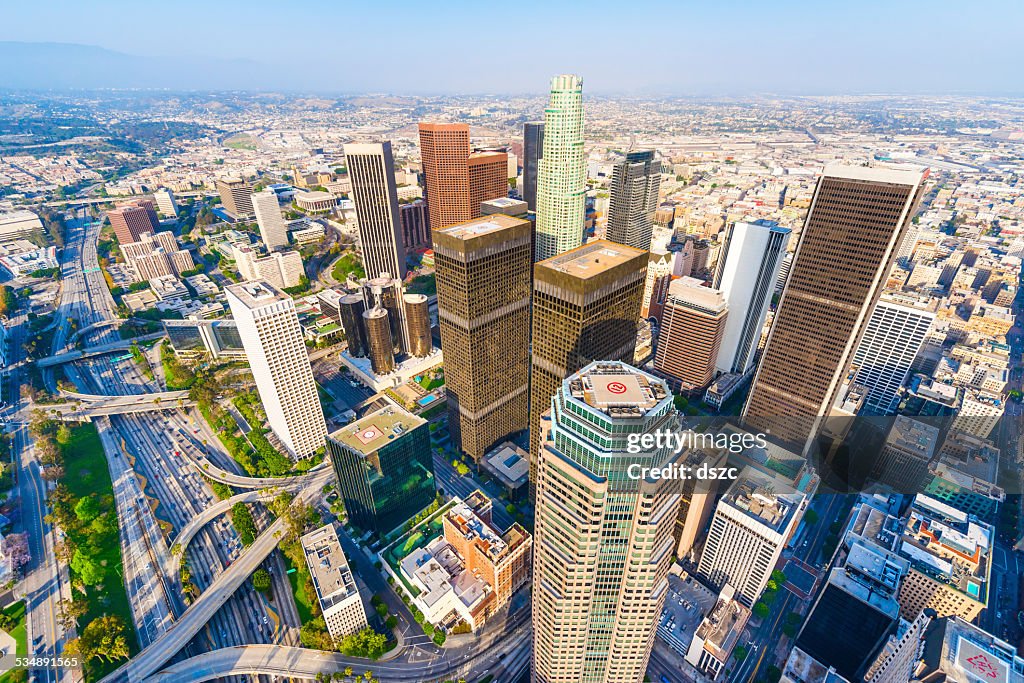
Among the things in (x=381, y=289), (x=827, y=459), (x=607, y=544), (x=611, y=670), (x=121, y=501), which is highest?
(x=607, y=544)

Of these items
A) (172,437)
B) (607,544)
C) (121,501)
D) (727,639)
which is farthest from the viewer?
(172,437)

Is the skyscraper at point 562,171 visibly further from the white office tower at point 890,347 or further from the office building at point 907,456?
the office building at point 907,456

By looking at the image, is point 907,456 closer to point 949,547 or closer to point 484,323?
point 949,547

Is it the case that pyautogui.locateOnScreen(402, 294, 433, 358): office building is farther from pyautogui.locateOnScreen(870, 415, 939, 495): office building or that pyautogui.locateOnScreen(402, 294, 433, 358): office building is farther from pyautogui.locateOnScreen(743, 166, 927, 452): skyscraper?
pyautogui.locateOnScreen(870, 415, 939, 495): office building

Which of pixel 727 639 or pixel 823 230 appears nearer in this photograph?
pixel 727 639

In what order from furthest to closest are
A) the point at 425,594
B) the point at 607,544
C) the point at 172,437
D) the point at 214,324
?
the point at 214,324 < the point at 172,437 < the point at 425,594 < the point at 607,544

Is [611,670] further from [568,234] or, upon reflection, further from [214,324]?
[214,324]

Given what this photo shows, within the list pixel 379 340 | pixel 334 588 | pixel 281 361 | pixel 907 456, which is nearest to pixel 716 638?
pixel 907 456

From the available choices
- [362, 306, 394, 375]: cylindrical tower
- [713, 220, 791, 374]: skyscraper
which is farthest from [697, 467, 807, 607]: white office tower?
[362, 306, 394, 375]: cylindrical tower

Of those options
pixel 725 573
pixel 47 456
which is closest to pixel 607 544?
pixel 725 573
